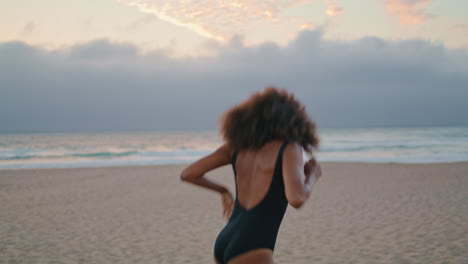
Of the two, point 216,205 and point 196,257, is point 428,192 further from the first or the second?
point 196,257

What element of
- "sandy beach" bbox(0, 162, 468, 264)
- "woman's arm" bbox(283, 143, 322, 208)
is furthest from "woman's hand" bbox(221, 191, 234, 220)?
"sandy beach" bbox(0, 162, 468, 264)

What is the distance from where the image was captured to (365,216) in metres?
8.40

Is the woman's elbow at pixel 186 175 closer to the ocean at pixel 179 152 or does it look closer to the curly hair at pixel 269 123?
the curly hair at pixel 269 123

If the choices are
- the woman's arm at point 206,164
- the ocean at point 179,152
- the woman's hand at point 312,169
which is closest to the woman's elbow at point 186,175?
the woman's arm at point 206,164

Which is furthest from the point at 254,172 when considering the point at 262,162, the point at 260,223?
the point at 260,223

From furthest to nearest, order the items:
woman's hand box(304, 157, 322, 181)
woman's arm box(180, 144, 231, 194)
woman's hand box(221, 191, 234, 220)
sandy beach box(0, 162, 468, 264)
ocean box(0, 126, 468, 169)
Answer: ocean box(0, 126, 468, 169), sandy beach box(0, 162, 468, 264), woman's hand box(221, 191, 234, 220), woman's arm box(180, 144, 231, 194), woman's hand box(304, 157, 322, 181)

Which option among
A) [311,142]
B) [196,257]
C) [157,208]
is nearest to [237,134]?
[311,142]

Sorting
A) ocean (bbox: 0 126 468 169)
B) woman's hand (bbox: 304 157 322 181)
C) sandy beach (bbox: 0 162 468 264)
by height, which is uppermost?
woman's hand (bbox: 304 157 322 181)

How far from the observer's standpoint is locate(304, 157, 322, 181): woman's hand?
166cm

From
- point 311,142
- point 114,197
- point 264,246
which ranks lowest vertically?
point 114,197

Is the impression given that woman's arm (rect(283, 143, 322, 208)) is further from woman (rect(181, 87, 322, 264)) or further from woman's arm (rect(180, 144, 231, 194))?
woman's arm (rect(180, 144, 231, 194))

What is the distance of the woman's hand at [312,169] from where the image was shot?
1.66 meters

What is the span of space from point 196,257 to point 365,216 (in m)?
4.21

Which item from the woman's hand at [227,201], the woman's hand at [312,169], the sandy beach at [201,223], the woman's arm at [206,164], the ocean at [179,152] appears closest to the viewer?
the woman's hand at [312,169]
